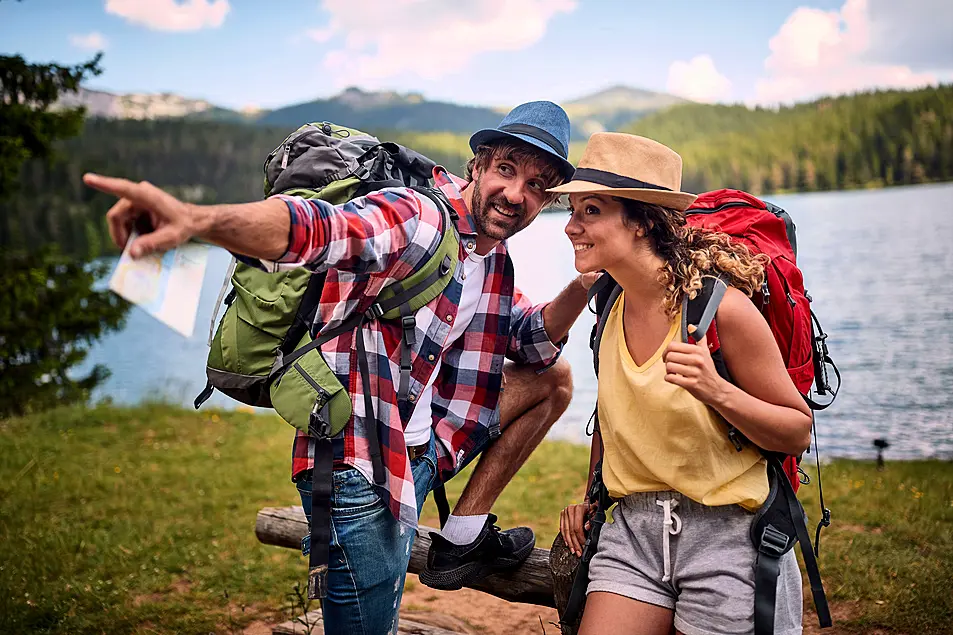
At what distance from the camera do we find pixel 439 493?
399 centimetres

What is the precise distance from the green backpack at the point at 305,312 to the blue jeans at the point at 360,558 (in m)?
0.17

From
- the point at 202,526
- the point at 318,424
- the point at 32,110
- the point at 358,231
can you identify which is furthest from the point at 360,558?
the point at 32,110

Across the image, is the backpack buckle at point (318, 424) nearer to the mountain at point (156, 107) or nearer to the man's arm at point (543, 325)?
the man's arm at point (543, 325)

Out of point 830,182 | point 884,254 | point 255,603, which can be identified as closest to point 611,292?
point 255,603

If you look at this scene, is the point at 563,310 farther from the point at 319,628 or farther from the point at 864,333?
the point at 864,333

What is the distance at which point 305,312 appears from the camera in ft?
10.0

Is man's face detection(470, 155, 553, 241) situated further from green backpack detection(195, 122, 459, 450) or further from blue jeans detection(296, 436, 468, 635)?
blue jeans detection(296, 436, 468, 635)

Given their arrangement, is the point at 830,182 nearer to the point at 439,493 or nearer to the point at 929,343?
the point at 929,343

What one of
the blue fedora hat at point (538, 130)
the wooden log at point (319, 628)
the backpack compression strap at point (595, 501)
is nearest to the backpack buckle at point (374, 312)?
the backpack compression strap at point (595, 501)

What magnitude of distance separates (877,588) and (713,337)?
3513 millimetres

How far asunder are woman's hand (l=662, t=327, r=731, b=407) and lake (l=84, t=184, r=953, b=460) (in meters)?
2.46

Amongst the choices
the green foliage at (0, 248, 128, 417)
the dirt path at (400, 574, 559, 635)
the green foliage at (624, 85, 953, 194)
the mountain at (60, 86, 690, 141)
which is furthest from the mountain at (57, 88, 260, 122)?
the dirt path at (400, 574, 559, 635)

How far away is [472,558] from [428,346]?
1243 mm

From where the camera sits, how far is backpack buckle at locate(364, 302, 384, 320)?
3.06 m
